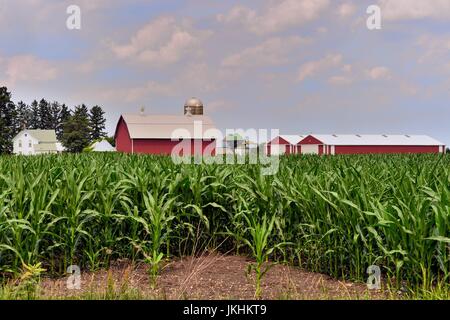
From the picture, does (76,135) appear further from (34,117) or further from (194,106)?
(34,117)

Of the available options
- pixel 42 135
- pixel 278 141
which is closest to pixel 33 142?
pixel 42 135

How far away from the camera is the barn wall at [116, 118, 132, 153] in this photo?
122ft

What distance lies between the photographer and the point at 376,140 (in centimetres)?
5106

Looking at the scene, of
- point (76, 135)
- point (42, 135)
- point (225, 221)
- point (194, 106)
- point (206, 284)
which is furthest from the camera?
point (42, 135)

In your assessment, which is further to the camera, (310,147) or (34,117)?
(34,117)

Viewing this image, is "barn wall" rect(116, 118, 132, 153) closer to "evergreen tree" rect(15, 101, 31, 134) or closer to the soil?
the soil

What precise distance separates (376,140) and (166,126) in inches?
939

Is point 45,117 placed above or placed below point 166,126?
above

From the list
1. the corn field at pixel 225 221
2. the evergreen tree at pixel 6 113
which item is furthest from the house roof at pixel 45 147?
the corn field at pixel 225 221

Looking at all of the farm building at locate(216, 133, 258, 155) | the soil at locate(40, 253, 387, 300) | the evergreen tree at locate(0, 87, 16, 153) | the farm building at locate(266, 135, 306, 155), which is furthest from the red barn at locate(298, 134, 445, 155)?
the soil at locate(40, 253, 387, 300)

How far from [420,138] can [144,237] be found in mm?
52742
